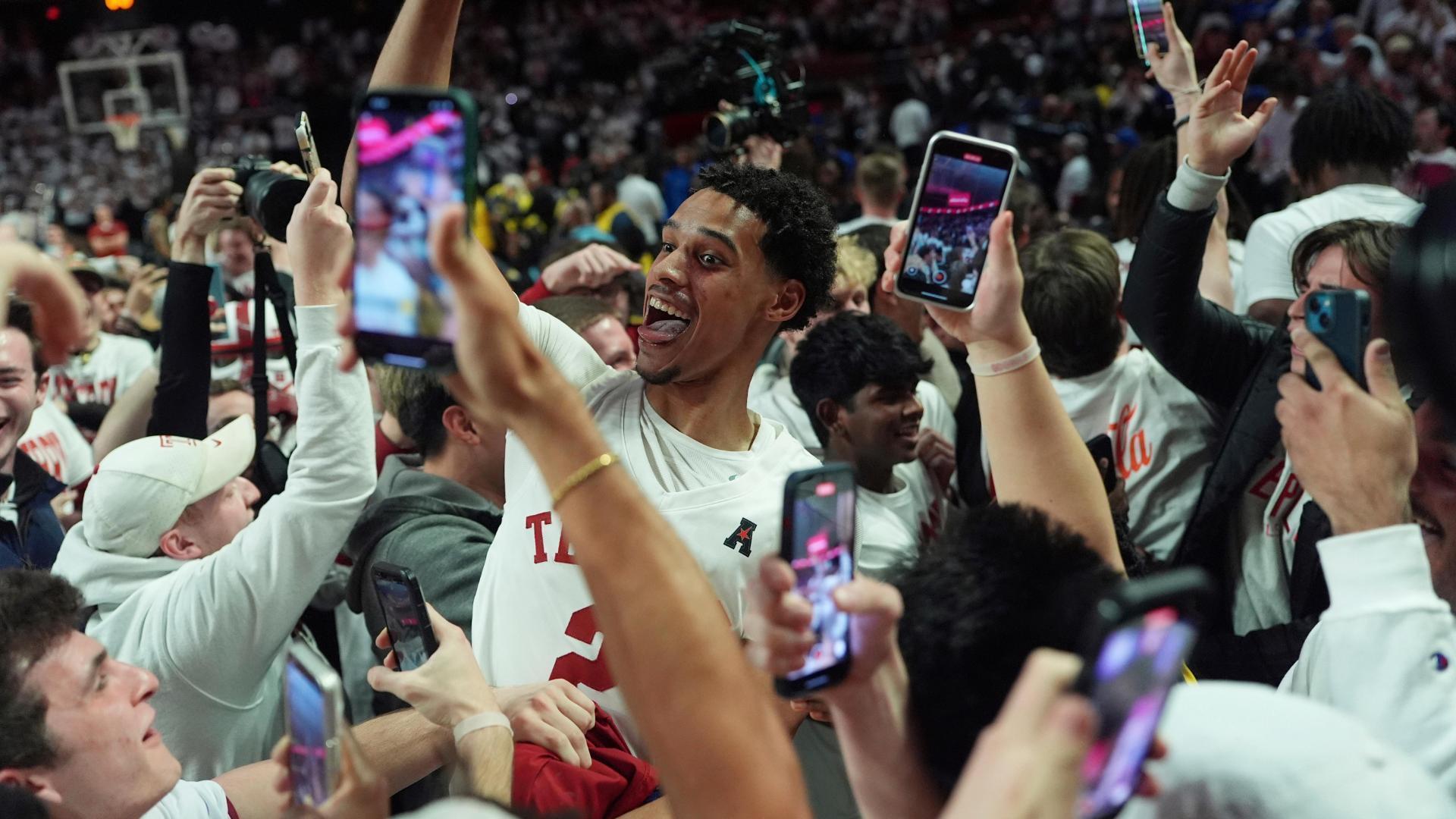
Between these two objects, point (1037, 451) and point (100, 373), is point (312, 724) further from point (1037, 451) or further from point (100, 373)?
point (100, 373)

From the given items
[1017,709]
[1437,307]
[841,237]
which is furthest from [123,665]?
[841,237]

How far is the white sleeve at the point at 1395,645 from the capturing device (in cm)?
146

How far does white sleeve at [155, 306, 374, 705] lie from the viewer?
229 cm

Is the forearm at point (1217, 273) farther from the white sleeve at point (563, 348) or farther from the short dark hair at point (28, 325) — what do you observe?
the short dark hair at point (28, 325)

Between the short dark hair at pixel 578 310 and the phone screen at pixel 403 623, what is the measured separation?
1.56m

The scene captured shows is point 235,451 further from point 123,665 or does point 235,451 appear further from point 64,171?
point 64,171

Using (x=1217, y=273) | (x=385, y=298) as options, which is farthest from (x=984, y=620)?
(x=1217, y=273)

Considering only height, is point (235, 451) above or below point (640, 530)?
below

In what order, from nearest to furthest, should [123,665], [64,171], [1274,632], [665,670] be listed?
[665,670], [123,665], [1274,632], [64,171]

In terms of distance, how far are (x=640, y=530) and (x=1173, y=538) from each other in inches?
90.1

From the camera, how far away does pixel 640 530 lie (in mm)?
1210

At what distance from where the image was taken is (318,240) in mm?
2061

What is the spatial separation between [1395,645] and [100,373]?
502cm

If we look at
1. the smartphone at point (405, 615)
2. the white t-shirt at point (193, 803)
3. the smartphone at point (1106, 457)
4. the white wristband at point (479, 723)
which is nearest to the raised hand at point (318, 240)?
the smartphone at point (405, 615)
